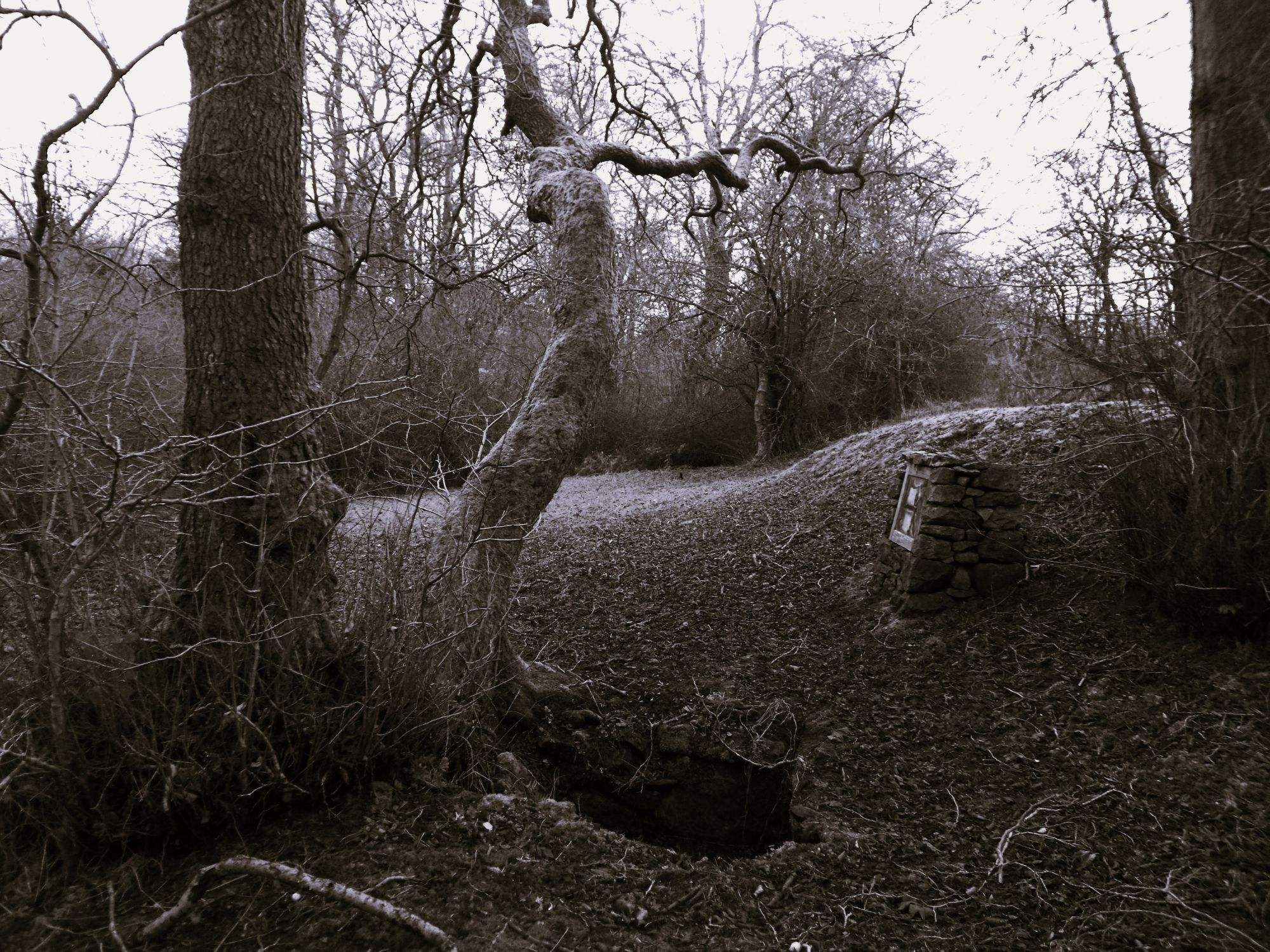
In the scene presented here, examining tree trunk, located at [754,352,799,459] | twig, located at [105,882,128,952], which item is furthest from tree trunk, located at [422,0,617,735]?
tree trunk, located at [754,352,799,459]

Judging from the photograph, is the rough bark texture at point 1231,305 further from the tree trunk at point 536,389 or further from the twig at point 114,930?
the twig at point 114,930

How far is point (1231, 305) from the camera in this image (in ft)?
11.1

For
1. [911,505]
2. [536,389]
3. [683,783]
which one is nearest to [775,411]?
[911,505]

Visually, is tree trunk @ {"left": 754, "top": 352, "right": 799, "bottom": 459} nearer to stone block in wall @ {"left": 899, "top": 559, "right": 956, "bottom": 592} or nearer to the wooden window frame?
the wooden window frame

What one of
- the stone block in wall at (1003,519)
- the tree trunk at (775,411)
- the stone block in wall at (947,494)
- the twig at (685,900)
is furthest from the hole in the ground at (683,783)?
the tree trunk at (775,411)

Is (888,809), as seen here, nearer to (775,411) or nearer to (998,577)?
(998,577)

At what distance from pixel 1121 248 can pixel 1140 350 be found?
0.60 metres

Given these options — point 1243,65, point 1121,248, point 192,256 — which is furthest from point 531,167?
point 1243,65

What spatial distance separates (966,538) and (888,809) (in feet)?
6.33

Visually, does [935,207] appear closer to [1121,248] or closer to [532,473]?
[1121,248]

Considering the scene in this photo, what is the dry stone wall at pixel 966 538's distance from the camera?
4316 millimetres

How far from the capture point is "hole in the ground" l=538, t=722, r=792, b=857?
3.39 m

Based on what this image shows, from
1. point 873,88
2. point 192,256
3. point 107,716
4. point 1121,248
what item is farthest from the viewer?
point 873,88

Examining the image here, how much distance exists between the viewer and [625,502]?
893 cm
